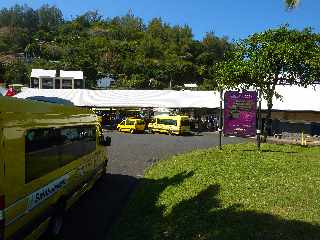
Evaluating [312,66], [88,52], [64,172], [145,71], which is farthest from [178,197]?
[88,52]

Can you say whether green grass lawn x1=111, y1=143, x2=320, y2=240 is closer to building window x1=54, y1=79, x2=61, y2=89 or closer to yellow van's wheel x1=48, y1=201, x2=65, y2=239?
yellow van's wheel x1=48, y1=201, x2=65, y2=239

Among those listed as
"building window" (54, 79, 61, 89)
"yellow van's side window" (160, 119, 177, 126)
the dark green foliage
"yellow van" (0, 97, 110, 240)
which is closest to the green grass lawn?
"yellow van" (0, 97, 110, 240)

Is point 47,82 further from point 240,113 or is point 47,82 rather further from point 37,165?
point 37,165

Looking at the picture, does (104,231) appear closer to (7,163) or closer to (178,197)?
(178,197)

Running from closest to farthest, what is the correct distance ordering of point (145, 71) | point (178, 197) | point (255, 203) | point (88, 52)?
point (255, 203) < point (178, 197) < point (145, 71) < point (88, 52)

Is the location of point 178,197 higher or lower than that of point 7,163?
lower

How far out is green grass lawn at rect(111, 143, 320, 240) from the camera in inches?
372

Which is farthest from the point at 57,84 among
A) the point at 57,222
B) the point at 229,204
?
the point at 57,222

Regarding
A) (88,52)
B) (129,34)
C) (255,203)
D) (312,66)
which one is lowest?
(255,203)

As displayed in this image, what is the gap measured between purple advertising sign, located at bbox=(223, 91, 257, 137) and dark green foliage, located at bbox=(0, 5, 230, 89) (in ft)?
240

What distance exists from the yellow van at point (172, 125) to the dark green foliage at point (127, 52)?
47.5 metres

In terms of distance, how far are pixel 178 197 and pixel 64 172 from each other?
3.93m

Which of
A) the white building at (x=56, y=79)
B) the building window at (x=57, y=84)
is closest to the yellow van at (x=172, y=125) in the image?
the white building at (x=56, y=79)

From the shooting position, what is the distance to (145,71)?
11231 cm
